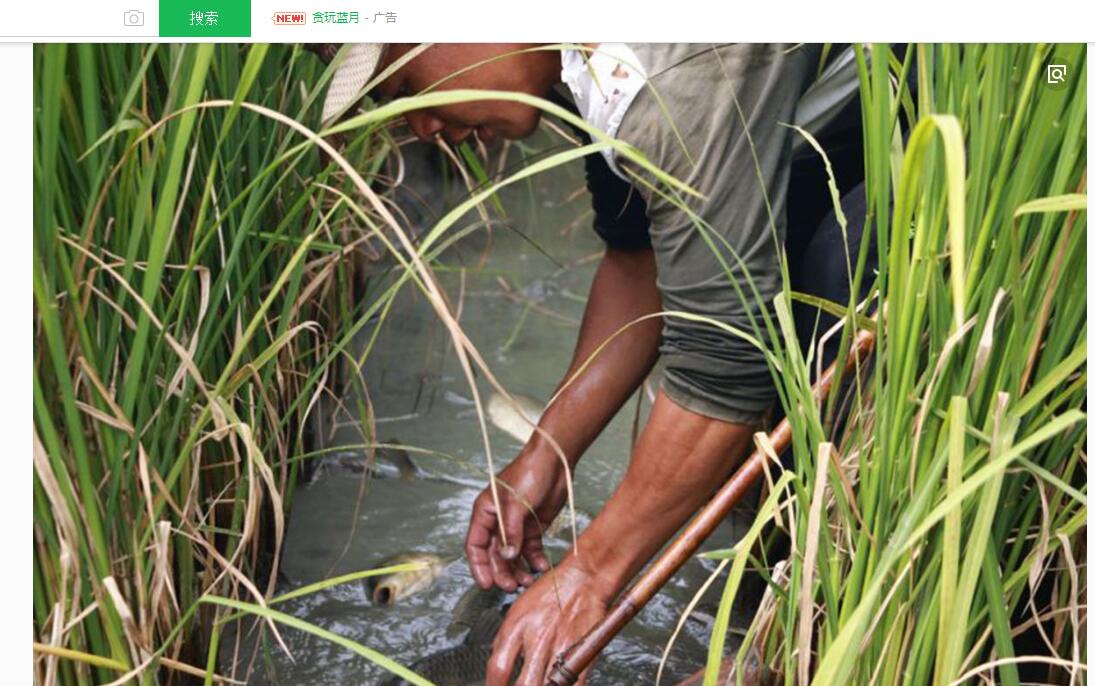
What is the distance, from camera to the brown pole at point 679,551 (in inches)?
57.1

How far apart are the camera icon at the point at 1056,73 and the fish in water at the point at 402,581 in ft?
4.40

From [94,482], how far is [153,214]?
287mm

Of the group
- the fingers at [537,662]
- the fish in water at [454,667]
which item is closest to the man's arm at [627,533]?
the fingers at [537,662]

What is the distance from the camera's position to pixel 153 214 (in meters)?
1.40

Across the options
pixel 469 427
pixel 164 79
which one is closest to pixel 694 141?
pixel 164 79

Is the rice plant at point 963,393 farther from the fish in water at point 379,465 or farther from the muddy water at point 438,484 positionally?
the fish in water at point 379,465

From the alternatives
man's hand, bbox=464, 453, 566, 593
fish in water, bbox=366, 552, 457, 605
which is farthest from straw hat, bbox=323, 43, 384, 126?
fish in water, bbox=366, 552, 457, 605

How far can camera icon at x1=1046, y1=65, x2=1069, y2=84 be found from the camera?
111 cm

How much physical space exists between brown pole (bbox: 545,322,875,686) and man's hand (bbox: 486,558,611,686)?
0.22ft

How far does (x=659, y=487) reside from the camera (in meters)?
1.78

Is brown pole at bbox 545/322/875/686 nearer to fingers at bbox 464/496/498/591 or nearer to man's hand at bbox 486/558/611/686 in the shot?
man's hand at bbox 486/558/611/686
